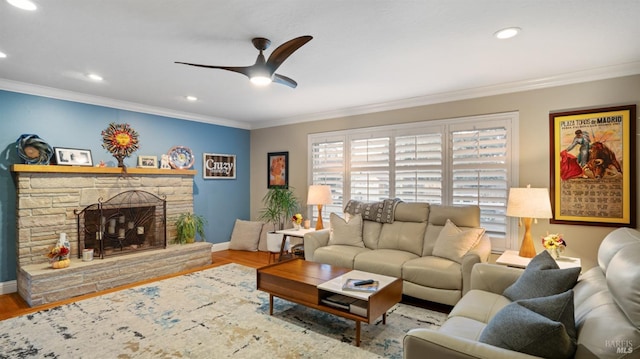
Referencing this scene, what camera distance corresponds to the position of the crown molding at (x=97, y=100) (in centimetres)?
392

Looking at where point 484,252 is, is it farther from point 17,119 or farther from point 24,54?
point 17,119

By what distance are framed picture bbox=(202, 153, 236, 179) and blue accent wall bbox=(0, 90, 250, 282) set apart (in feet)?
0.28

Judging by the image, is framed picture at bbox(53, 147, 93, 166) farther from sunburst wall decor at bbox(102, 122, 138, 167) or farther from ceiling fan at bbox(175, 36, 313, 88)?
ceiling fan at bbox(175, 36, 313, 88)

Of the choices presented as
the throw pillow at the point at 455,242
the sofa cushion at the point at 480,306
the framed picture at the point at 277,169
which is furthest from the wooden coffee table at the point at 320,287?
the framed picture at the point at 277,169

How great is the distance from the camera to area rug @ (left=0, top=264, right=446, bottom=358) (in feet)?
8.59

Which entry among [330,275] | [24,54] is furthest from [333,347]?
[24,54]

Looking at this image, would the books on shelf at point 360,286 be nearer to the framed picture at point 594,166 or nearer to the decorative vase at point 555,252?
the decorative vase at point 555,252

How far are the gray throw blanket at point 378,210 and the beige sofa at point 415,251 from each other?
2.4 inches

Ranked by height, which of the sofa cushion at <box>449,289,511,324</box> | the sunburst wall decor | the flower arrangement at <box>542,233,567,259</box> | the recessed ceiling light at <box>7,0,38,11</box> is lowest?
the sofa cushion at <box>449,289,511,324</box>

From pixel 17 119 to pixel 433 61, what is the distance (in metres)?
4.83

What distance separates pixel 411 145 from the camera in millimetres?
4684

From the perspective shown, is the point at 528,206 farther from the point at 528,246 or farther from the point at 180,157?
the point at 180,157

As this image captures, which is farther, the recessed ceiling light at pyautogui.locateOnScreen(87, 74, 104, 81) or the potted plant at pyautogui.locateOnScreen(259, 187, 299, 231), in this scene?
the potted plant at pyautogui.locateOnScreen(259, 187, 299, 231)

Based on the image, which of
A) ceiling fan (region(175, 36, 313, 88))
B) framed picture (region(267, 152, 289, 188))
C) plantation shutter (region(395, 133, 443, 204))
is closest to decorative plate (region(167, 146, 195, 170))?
framed picture (region(267, 152, 289, 188))
